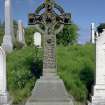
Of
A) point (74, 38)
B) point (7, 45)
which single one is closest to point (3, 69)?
point (7, 45)

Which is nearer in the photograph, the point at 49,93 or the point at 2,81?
the point at 49,93

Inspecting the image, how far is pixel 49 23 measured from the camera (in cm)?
1205

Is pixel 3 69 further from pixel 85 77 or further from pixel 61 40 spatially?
pixel 61 40

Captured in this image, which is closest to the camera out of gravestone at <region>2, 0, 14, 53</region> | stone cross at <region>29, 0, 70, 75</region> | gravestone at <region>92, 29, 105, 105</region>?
stone cross at <region>29, 0, 70, 75</region>

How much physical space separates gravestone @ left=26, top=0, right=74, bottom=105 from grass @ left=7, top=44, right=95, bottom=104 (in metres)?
1.38

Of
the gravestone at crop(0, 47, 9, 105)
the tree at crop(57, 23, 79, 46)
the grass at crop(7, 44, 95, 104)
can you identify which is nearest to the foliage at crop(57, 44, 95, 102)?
the grass at crop(7, 44, 95, 104)

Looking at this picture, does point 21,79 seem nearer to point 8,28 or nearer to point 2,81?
point 2,81

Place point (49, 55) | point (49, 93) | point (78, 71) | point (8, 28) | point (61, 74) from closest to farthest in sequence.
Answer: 1. point (49, 93)
2. point (49, 55)
3. point (61, 74)
4. point (78, 71)
5. point (8, 28)

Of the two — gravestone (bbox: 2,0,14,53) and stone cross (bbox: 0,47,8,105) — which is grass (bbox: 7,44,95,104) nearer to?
stone cross (bbox: 0,47,8,105)

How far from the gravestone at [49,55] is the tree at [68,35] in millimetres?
17457

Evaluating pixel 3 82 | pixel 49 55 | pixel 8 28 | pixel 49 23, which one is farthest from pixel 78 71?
pixel 8 28

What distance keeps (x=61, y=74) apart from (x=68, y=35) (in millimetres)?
17051

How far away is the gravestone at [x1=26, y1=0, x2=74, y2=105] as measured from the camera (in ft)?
37.4

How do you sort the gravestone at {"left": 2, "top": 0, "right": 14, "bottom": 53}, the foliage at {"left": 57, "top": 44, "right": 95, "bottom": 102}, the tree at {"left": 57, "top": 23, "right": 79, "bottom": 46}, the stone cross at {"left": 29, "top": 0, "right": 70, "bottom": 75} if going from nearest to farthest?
the stone cross at {"left": 29, "top": 0, "right": 70, "bottom": 75}, the foliage at {"left": 57, "top": 44, "right": 95, "bottom": 102}, the gravestone at {"left": 2, "top": 0, "right": 14, "bottom": 53}, the tree at {"left": 57, "top": 23, "right": 79, "bottom": 46}
